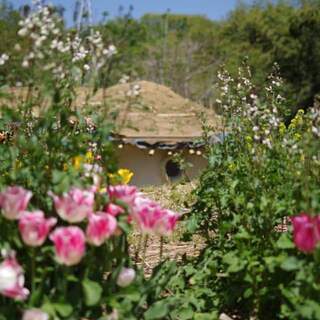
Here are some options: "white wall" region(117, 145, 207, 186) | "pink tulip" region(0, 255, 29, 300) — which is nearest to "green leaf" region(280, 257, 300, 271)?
"pink tulip" region(0, 255, 29, 300)

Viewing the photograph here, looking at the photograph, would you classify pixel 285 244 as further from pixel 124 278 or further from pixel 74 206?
pixel 74 206

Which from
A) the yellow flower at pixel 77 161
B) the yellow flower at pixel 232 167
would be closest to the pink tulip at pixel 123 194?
the yellow flower at pixel 77 161

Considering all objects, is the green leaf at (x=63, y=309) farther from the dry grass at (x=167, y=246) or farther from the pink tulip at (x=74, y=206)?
the dry grass at (x=167, y=246)

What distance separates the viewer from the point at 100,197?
2051mm

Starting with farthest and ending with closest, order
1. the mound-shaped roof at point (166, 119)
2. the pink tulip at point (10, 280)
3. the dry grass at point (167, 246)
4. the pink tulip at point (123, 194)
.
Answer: the mound-shaped roof at point (166, 119) → the dry grass at point (167, 246) → the pink tulip at point (123, 194) → the pink tulip at point (10, 280)

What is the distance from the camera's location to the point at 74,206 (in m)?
1.90

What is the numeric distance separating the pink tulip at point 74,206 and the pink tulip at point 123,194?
0.19 meters

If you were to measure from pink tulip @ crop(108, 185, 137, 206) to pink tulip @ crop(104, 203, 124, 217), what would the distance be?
0.05 meters

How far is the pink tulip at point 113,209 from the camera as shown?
2025mm

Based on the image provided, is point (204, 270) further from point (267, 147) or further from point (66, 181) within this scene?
point (66, 181)

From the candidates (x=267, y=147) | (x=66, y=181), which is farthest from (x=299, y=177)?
(x=66, y=181)

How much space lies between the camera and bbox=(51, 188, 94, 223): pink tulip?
190 centimetres

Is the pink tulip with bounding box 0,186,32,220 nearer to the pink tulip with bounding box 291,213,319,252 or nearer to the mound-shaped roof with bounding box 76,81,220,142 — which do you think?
the pink tulip with bounding box 291,213,319,252

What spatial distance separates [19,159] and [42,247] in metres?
0.78
